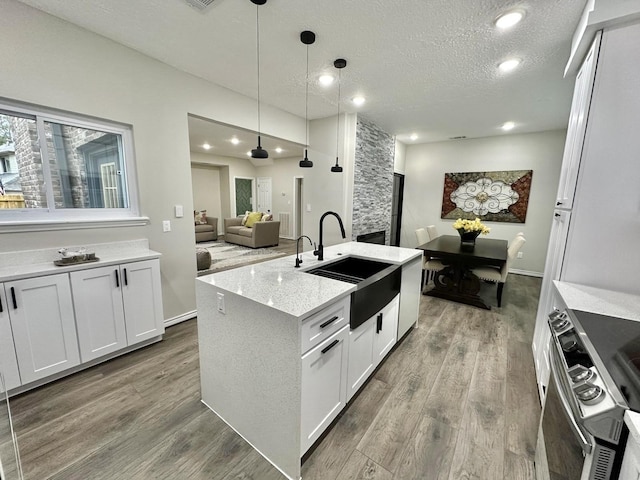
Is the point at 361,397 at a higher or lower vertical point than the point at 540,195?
lower

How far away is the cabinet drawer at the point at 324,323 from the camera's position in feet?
4.10

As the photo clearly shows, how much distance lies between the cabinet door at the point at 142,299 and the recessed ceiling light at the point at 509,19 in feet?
10.9

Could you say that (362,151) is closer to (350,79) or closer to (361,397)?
(350,79)

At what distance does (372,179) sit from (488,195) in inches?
101

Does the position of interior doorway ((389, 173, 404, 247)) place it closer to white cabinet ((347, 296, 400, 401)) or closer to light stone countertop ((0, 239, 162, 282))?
white cabinet ((347, 296, 400, 401))

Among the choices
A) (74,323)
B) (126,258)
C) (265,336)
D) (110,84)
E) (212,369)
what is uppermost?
(110,84)

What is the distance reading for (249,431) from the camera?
1510 millimetres

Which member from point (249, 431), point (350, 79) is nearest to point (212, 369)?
point (249, 431)

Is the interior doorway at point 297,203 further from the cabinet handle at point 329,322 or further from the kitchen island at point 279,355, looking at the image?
the cabinet handle at point 329,322

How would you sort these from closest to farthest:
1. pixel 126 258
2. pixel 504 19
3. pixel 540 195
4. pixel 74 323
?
pixel 504 19 < pixel 74 323 < pixel 126 258 < pixel 540 195

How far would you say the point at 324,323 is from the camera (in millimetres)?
1356

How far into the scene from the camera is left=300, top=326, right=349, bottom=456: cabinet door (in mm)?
1298

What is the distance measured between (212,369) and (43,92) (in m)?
2.36

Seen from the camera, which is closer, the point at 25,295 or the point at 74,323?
the point at 25,295
